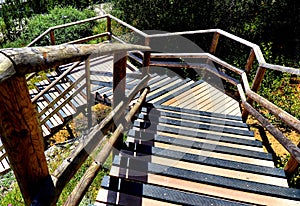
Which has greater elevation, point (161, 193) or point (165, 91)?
point (161, 193)

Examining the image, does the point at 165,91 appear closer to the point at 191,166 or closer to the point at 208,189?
the point at 191,166

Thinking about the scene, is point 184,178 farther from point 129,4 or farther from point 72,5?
point 72,5

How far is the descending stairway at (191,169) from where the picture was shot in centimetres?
207

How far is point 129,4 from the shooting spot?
8.09 meters

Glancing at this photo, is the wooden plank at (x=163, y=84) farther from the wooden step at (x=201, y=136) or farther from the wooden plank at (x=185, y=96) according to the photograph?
the wooden step at (x=201, y=136)

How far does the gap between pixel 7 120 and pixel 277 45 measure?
899 centimetres

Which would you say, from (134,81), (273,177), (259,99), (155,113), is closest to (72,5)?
(134,81)

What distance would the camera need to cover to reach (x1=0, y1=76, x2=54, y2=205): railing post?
948mm

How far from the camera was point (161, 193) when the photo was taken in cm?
207

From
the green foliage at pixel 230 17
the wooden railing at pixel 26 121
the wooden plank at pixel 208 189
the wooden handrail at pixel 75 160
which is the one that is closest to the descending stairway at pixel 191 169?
the wooden plank at pixel 208 189

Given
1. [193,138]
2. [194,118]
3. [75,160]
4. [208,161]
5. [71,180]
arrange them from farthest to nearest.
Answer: [71,180], [194,118], [193,138], [208,161], [75,160]

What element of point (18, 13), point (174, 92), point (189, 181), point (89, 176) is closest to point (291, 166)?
point (189, 181)

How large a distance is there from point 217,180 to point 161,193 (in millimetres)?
546

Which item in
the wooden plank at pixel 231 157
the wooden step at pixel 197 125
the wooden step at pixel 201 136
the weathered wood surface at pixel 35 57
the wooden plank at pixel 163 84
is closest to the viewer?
the weathered wood surface at pixel 35 57
